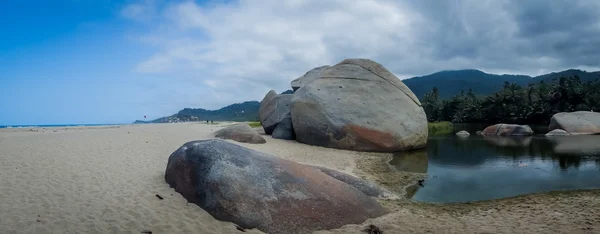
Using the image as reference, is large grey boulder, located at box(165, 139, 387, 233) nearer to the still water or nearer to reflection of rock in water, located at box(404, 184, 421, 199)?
reflection of rock in water, located at box(404, 184, 421, 199)

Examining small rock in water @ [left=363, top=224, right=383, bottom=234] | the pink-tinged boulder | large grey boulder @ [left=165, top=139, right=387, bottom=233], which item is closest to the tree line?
the pink-tinged boulder

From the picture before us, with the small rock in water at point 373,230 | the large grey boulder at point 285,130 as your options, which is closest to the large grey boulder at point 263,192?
the small rock in water at point 373,230

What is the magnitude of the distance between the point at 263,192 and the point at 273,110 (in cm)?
1672

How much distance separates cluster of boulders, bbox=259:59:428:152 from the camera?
17.1m

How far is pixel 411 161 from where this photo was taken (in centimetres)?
1505

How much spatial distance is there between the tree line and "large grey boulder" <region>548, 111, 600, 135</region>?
61.9 feet

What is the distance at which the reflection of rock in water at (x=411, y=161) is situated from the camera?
13306 mm

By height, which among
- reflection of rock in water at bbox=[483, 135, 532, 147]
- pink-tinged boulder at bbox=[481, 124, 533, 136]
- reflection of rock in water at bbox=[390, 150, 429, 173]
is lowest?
reflection of rock in water at bbox=[390, 150, 429, 173]

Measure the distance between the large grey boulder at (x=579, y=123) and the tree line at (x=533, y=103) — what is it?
61.9 feet

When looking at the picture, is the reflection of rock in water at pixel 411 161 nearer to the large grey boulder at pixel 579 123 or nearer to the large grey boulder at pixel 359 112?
the large grey boulder at pixel 359 112

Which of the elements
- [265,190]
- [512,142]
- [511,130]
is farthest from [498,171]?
[511,130]

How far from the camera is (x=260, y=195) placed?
21.2ft

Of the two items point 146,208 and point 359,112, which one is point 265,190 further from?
point 359,112

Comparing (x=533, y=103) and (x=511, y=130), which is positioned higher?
(x=533, y=103)
